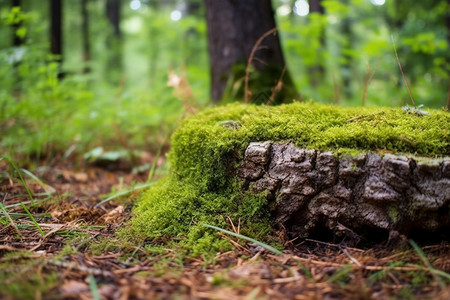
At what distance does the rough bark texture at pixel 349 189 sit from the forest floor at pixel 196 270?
13cm

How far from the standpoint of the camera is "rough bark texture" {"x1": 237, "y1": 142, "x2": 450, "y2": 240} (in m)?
1.56

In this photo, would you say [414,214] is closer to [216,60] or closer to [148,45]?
[216,60]

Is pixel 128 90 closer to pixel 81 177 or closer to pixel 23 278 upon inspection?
pixel 81 177

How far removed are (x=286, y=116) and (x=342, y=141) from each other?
468 millimetres

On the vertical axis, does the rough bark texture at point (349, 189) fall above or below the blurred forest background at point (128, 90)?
below

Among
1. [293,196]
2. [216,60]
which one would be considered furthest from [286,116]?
[216,60]

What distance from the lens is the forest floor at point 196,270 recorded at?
1203 mm

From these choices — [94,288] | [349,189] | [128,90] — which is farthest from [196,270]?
[128,90]

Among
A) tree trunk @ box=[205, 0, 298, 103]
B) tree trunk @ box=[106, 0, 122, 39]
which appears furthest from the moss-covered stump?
Answer: tree trunk @ box=[106, 0, 122, 39]

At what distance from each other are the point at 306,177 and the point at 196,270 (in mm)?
842

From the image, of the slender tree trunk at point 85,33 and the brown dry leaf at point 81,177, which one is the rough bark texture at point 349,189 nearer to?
the brown dry leaf at point 81,177

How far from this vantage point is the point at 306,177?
1762 mm

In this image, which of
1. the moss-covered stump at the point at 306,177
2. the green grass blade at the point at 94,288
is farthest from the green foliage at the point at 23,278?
the moss-covered stump at the point at 306,177

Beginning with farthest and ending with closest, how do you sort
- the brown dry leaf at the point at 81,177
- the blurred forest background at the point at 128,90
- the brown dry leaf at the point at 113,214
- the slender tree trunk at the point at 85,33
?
1. the slender tree trunk at the point at 85,33
2. the blurred forest background at the point at 128,90
3. the brown dry leaf at the point at 81,177
4. the brown dry leaf at the point at 113,214
